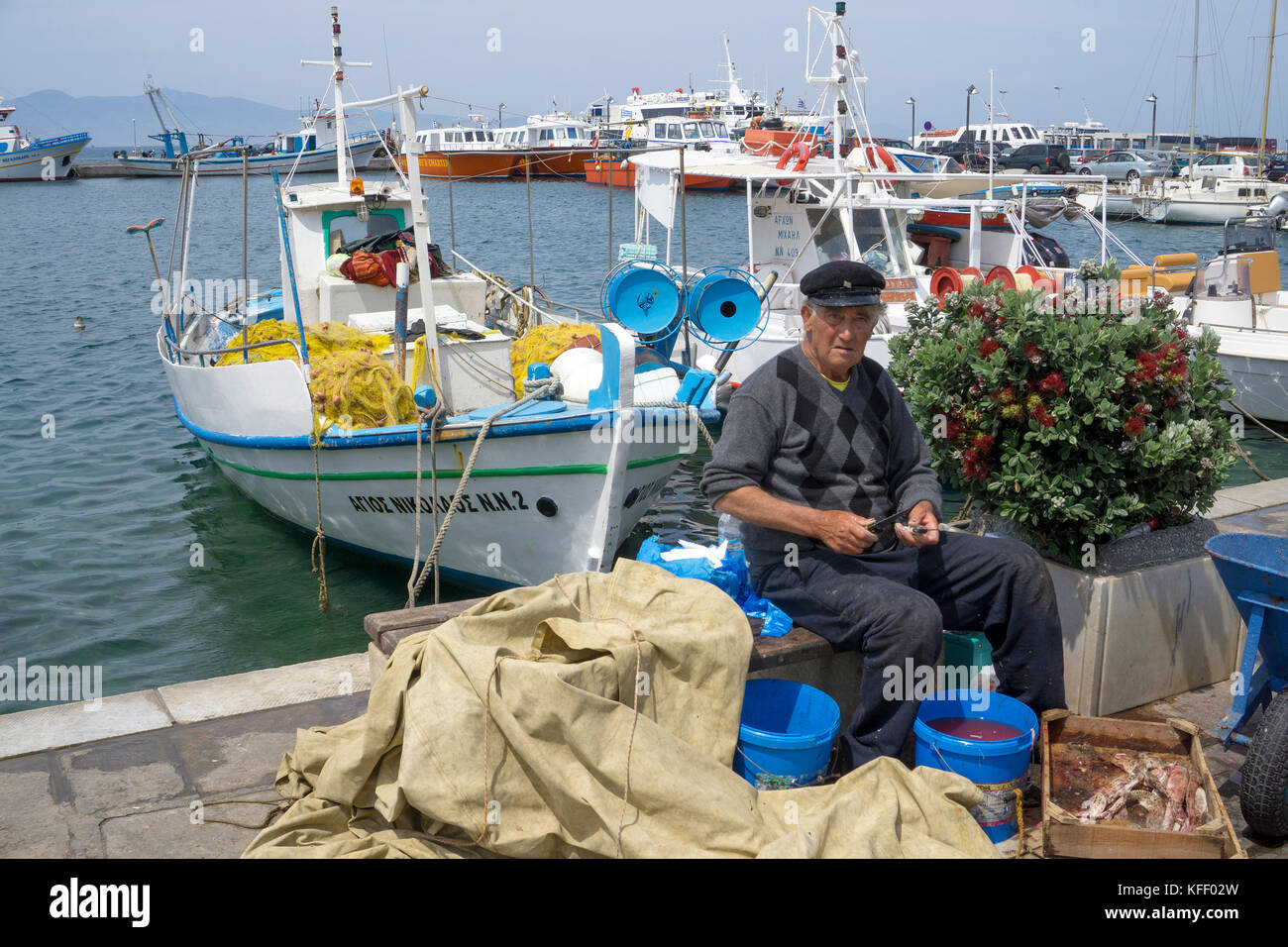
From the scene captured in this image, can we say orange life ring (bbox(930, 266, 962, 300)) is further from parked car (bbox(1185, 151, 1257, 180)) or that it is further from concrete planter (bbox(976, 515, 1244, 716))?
parked car (bbox(1185, 151, 1257, 180))

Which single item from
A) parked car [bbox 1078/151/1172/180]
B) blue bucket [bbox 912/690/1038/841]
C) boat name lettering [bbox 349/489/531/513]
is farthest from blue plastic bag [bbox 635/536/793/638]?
parked car [bbox 1078/151/1172/180]

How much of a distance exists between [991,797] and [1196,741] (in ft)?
2.40

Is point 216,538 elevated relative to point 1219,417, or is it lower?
lower

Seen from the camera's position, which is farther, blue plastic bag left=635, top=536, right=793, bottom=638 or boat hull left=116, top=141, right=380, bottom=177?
boat hull left=116, top=141, right=380, bottom=177

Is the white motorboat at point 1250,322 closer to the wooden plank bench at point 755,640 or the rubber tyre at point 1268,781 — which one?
the rubber tyre at point 1268,781

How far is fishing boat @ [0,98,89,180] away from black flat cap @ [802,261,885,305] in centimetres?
8061

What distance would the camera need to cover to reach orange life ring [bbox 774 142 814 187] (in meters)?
14.4

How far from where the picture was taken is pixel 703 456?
14258 mm

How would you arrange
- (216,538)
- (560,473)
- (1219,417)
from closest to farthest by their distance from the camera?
1. (1219,417)
2. (560,473)
3. (216,538)

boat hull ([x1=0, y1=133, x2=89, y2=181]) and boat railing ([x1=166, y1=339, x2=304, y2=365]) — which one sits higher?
boat hull ([x1=0, y1=133, x2=89, y2=181])

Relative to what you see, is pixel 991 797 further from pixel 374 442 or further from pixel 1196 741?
pixel 374 442

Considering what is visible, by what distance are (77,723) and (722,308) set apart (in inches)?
340

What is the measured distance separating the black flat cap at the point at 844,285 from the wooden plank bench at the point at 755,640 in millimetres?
1202

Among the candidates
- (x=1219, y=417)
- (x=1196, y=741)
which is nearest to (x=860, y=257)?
(x=1219, y=417)
